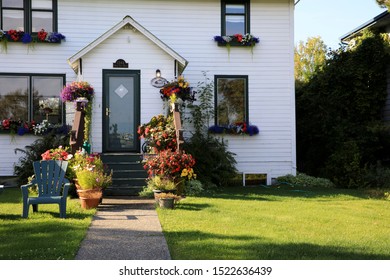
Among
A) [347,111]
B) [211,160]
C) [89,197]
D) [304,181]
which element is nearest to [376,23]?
[347,111]

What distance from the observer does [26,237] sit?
621cm

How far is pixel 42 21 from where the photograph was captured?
45.1 feet

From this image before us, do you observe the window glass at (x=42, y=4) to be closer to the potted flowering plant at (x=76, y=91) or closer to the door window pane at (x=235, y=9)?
the potted flowering plant at (x=76, y=91)

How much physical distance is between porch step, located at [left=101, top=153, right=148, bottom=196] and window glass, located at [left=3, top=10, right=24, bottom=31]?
497 cm

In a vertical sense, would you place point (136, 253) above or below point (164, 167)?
below

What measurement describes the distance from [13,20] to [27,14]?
1.46 ft

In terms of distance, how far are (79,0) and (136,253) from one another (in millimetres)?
10266

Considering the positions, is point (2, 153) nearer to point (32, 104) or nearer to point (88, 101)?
point (32, 104)

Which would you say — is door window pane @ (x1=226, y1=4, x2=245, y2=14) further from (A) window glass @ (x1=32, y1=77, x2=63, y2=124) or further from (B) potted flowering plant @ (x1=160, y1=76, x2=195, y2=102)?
(A) window glass @ (x1=32, y1=77, x2=63, y2=124)

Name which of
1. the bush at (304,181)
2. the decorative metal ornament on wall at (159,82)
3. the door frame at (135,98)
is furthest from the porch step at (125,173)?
the bush at (304,181)

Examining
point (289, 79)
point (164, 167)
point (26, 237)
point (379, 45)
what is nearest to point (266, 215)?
point (164, 167)

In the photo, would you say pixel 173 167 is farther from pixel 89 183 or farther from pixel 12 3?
pixel 12 3
